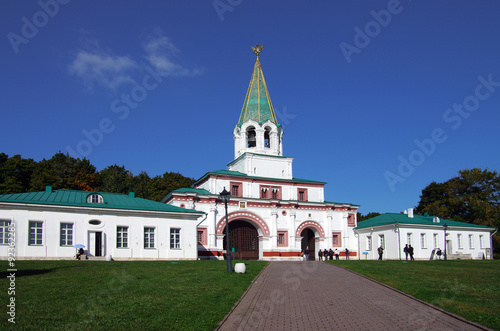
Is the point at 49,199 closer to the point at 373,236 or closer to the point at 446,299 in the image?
the point at 446,299

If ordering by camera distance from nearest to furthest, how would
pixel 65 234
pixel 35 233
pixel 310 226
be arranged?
pixel 35 233 → pixel 65 234 → pixel 310 226

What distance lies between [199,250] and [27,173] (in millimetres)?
28658

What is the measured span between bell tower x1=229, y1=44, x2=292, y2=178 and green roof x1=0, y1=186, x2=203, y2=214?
14224 millimetres

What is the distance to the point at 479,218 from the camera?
54656 mm

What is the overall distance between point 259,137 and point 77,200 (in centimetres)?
2176

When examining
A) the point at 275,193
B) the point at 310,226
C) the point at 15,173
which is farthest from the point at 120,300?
the point at 15,173

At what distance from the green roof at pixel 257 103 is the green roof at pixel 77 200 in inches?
688

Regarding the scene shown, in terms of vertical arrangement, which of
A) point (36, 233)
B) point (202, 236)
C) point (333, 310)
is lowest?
point (333, 310)

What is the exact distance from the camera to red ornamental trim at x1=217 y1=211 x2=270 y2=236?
43.1 metres

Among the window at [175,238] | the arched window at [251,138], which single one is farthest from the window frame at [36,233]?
the arched window at [251,138]

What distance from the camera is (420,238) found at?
45.7 m

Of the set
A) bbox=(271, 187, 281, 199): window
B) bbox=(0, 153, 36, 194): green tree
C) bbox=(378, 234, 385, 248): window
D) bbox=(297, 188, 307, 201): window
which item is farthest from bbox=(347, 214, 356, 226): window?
bbox=(0, 153, 36, 194): green tree

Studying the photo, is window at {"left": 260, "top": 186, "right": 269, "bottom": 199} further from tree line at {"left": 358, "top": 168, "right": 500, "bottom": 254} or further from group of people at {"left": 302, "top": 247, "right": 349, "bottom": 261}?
tree line at {"left": 358, "top": 168, "right": 500, "bottom": 254}

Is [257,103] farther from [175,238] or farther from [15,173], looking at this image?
[15,173]
